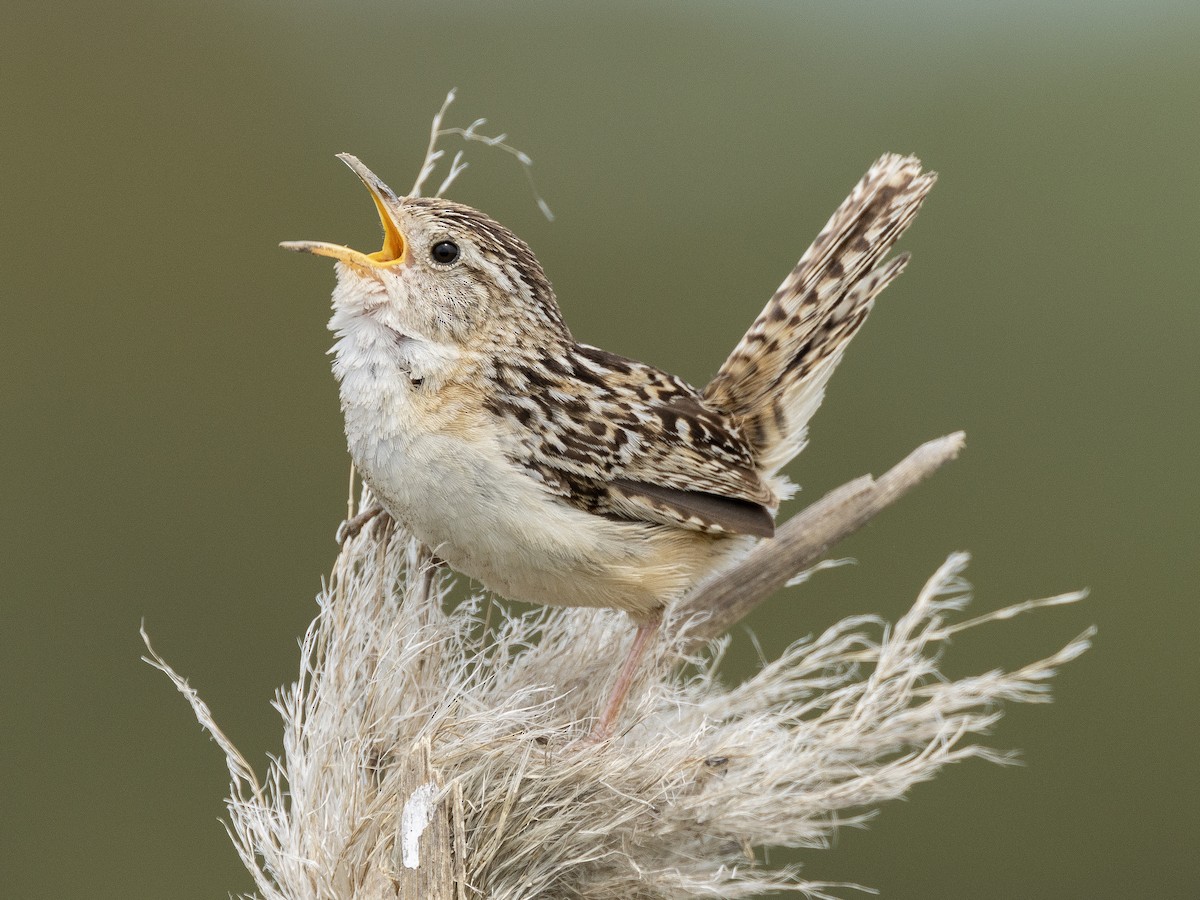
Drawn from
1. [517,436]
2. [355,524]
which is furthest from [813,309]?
[355,524]

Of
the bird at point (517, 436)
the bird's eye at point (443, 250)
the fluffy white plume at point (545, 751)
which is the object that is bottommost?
the fluffy white plume at point (545, 751)

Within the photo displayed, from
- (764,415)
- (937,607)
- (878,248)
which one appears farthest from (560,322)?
(937,607)

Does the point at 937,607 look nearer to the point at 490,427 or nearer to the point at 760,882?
the point at 760,882

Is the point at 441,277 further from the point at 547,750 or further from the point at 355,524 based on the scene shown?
the point at 547,750

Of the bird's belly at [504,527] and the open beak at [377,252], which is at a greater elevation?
the open beak at [377,252]

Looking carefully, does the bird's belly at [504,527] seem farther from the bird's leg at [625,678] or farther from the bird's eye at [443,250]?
the bird's eye at [443,250]

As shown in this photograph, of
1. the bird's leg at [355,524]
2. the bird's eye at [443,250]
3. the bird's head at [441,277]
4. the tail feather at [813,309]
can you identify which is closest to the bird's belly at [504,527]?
the bird's leg at [355,524]

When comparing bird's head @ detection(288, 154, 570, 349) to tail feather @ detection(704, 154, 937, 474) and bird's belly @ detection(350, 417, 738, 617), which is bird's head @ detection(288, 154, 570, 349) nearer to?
bird's belly @ detection(350, 417, 738, 617)
